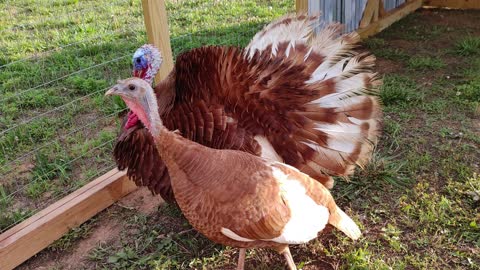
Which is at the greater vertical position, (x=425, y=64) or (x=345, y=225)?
(x=425, y=64)

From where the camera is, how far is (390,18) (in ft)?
21.3

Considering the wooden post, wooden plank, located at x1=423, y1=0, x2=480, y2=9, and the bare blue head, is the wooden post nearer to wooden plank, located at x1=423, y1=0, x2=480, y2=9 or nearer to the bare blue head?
the bare blue head

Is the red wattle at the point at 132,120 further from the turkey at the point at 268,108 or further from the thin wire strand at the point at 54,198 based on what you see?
the thin wire strand at the point at 54,198

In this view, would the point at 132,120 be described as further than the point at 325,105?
Yes

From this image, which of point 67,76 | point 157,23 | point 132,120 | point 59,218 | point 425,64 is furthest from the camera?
point 425,64

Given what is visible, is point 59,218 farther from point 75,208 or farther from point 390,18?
point 390,18

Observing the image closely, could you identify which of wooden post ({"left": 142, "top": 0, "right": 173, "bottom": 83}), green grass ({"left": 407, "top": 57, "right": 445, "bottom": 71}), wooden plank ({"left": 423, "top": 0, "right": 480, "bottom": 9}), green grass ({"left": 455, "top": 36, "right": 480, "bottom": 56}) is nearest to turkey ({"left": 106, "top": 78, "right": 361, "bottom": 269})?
wooden post ({"left": 142, "top": 0, "right": 173, "bottom": 83})

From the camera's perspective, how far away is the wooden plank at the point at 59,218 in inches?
109

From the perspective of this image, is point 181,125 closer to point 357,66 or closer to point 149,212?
point 149,212

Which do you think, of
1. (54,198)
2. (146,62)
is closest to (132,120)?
(146,62)

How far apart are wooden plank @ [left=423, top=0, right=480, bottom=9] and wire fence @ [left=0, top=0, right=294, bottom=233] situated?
263 cm

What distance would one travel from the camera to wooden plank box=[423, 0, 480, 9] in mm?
6996

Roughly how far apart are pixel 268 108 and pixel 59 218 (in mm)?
1615

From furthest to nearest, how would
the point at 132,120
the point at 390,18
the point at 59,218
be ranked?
the point at 390,18 → the point at 59,218 → the point at 132,120
